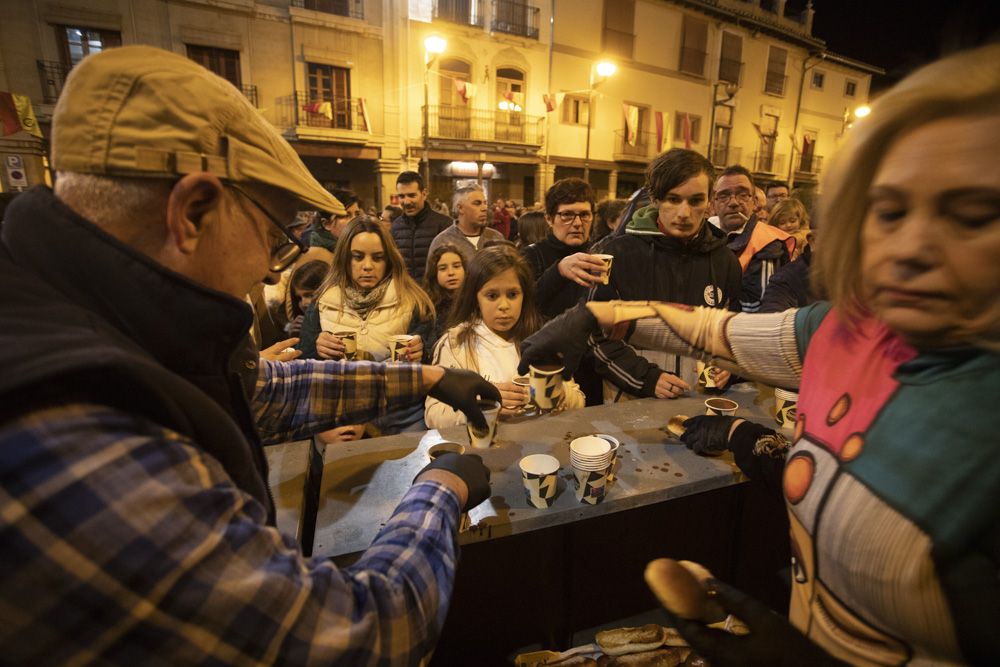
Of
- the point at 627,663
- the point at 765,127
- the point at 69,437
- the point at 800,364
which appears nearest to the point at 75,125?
the point at 69,437

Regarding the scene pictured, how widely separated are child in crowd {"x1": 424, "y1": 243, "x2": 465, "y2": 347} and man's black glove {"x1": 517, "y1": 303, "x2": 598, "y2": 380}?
2227 mm

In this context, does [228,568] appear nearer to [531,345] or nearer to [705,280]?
[531,345]

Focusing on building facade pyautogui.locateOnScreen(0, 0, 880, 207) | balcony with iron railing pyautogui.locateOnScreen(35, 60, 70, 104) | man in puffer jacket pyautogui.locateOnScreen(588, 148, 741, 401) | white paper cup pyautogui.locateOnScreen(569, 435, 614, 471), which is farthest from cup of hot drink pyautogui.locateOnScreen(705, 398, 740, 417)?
balcony with iron railing pyautogui.locateOnScreen(35, 60, 70, 104)

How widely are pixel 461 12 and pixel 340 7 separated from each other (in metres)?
4.22

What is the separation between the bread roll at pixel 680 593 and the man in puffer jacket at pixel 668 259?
5.74ft

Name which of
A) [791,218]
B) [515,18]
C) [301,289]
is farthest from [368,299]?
[515,18]

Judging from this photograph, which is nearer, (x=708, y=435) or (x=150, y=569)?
(x=150, y=569)

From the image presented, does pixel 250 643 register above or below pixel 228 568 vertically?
below

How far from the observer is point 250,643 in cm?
74

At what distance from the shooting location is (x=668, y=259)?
3.07 meters

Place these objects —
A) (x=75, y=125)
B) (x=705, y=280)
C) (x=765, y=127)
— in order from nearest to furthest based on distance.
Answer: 1. (x=75, y=125)
2. (x=705, y=280)
3. (x=765, y=127)

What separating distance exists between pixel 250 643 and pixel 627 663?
143cm

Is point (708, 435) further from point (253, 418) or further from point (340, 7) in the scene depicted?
point (340, 7)

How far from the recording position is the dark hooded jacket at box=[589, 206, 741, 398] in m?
3.01
